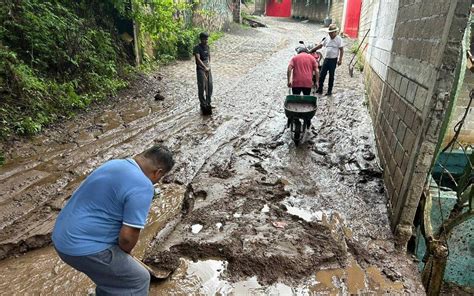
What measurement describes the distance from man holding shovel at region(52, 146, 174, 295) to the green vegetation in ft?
14.1

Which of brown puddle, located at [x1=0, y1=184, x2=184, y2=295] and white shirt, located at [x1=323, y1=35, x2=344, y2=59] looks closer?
brown puddle, located at [x1=0, y1=184, x2=184, y2=295]

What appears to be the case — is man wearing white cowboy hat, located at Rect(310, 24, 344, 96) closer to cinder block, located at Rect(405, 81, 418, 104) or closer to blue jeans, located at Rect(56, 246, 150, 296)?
cinder block, located at Rect(405, 81, 418, 104)

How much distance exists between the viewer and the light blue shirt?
7.16ft

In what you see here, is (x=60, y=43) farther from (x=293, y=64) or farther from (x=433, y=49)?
(x=433, y=49)

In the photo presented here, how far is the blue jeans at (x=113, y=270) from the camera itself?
2.24 metres

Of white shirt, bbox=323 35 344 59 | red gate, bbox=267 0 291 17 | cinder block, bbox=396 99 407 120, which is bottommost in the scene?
cinder block, bbox=396 99 407 120

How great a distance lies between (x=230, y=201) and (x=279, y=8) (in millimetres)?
34499

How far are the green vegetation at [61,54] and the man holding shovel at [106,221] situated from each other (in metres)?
4.30

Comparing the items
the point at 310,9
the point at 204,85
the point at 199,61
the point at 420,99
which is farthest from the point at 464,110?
the point at 310,9

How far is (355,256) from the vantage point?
3.62m

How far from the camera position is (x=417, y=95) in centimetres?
375

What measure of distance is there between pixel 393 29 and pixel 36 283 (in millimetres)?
6508

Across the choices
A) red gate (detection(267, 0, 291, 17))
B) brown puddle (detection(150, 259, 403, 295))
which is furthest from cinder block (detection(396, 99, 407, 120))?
red gate (detection(267, 0, 291, 17))

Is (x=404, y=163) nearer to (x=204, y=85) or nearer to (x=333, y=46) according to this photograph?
(x=204, y=85)
